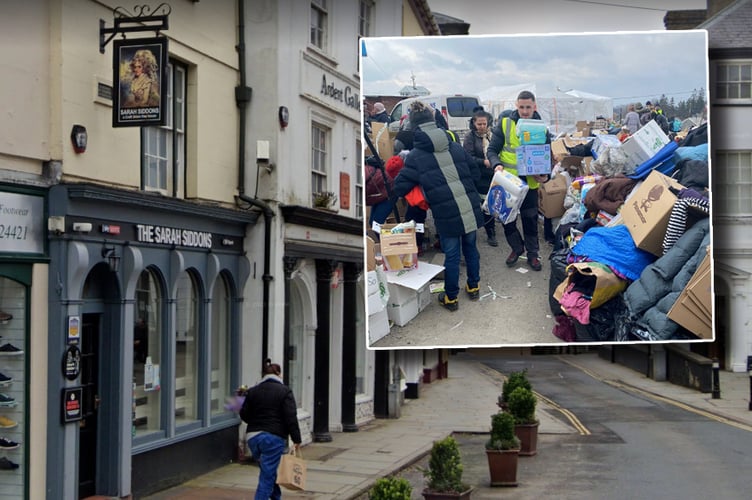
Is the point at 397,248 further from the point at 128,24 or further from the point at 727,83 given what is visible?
the point at 128,24

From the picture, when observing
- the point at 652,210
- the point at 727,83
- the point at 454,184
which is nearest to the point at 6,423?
the point at 454,184

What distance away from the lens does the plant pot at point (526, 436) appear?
1678cm

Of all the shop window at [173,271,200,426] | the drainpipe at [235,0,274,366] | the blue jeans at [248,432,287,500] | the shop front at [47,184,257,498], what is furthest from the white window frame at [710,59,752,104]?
the drainpipe at [235,0,274,366]

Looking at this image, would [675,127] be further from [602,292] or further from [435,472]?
[435,472]

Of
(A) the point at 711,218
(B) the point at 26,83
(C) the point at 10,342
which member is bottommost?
(C) the point at 10,342

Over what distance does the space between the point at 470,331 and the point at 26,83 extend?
529 cm

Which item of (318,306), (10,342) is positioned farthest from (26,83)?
(318,306)

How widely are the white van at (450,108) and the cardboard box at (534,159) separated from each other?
484 mm

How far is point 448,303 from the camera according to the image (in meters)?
8.94

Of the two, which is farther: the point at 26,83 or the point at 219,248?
the point at 219,248

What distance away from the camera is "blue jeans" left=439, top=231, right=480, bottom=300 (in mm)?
8891

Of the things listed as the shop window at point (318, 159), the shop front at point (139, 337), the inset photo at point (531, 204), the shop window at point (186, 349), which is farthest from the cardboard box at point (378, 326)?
the shop window at point (318, 159)

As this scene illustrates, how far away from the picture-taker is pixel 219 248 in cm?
1515

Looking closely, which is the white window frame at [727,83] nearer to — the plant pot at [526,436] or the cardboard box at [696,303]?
the cardboard box at [696,303]
